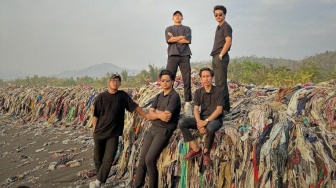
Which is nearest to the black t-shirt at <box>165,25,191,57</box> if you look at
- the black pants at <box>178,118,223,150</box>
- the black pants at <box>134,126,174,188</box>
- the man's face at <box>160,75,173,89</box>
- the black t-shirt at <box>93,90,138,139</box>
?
the man's face at <box>160,75,173,89</box>

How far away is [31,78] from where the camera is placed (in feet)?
113

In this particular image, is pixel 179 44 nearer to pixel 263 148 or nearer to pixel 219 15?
pixel 219 15

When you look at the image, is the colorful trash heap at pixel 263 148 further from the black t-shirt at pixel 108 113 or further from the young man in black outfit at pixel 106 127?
the black t-shirt at pixel 108 113

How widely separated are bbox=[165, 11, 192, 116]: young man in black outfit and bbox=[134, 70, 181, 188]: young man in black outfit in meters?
1.43

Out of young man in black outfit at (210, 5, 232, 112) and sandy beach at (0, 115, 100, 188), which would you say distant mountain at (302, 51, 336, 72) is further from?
sandy beach at (0, 115, 100, 188)

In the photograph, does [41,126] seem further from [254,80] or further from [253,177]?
[254,80]

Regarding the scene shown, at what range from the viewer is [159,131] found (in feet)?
14.9

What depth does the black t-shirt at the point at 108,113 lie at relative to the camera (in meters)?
5.03

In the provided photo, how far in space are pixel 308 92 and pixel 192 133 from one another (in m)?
2.88

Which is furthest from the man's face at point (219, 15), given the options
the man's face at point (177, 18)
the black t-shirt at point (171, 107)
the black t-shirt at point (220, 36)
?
the black t-shirt at point (171, 107)

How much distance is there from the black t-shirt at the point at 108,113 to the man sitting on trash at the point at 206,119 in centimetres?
139

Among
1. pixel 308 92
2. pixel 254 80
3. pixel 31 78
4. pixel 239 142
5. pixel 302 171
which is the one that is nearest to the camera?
pixel 302 171

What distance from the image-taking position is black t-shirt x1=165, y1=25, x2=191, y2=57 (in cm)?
603

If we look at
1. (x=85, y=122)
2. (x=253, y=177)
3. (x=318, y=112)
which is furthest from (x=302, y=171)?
(x=85, y=122)
